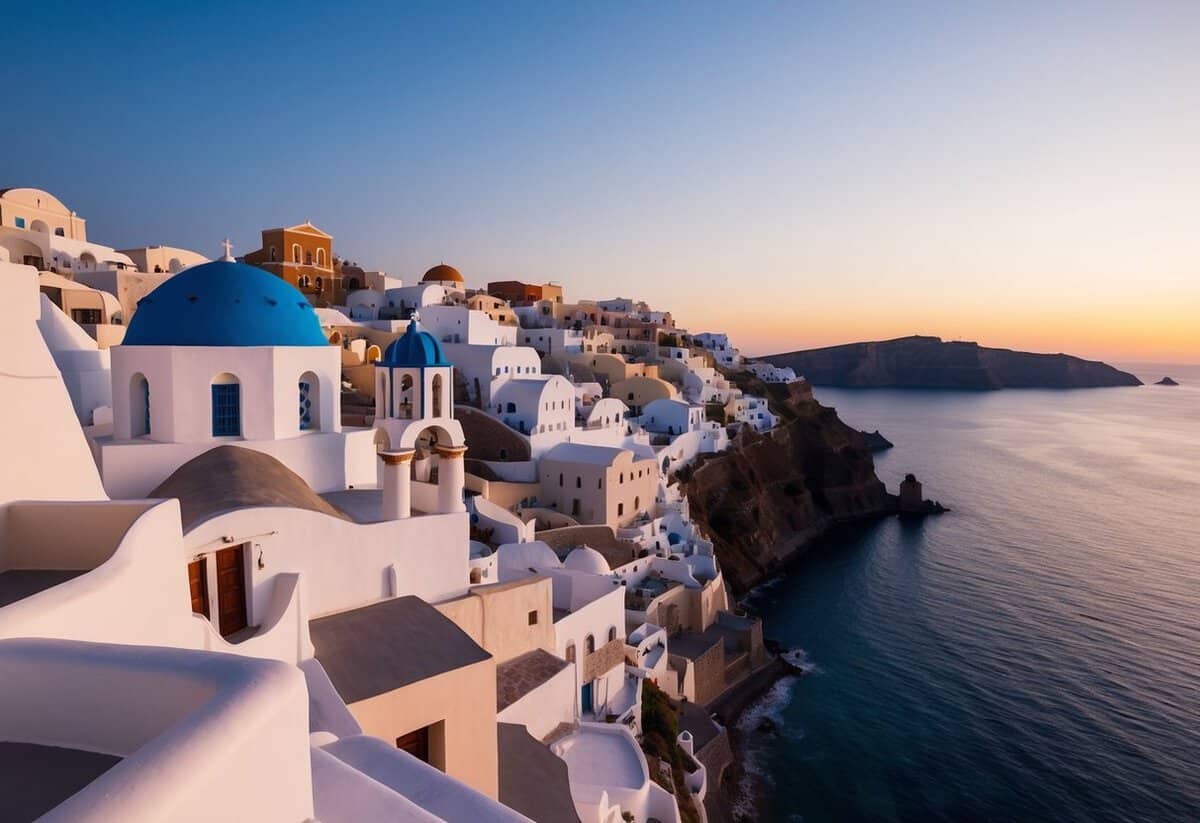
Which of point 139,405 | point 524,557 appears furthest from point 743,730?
point 139,405

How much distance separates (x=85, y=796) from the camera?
1907mm

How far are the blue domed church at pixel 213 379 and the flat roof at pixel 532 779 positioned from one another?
17.8ft

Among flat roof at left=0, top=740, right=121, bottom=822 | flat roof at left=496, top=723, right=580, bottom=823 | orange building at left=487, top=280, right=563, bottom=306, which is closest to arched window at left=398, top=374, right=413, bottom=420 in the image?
flat roof at left=496, top=723, right=580, bottom=823

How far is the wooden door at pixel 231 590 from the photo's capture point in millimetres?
7965

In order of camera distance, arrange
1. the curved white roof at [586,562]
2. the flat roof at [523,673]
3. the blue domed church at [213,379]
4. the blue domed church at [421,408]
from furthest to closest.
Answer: the curved white roof at [586,562] < the flat roof at [523,673] < the blue domed church at [421,408] < the blue domed church at [213,379]

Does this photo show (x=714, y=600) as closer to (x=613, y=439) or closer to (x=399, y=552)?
(x=613, y=439)

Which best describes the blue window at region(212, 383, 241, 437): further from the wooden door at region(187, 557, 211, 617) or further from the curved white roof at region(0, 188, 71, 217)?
the curved white roof at region(0, 188, 71, 217)

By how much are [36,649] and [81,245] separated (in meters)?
37.9

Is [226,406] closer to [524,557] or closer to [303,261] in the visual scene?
[524,557]

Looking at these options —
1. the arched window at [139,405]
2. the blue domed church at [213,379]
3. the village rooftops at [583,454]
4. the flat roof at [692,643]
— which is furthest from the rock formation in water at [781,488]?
the arched window at [139,405]

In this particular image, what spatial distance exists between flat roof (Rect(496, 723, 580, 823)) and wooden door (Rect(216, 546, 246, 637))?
13.9ft

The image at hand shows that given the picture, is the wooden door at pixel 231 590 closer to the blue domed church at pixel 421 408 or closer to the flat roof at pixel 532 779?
the blue domed church at pixel 421 408

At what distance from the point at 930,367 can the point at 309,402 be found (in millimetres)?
179849

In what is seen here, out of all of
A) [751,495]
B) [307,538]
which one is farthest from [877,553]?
[307,538]
